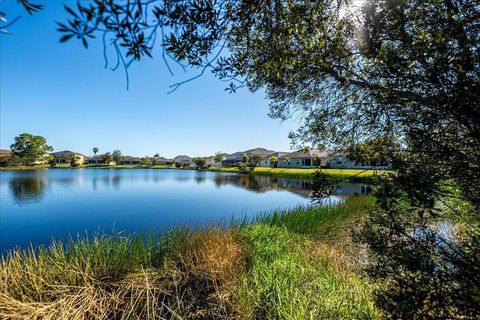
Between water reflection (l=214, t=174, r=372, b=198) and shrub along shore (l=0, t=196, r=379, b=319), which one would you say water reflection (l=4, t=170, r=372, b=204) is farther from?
shrub along shore (l=0, t=196, r=379, b=319)

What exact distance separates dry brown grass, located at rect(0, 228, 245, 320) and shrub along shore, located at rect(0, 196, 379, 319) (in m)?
0.02

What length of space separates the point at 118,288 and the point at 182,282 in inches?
45.7

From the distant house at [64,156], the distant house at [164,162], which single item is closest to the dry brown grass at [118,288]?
the distant house at [164,162]

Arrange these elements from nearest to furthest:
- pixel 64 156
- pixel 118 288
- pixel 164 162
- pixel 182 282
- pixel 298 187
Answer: pixel 118 288, pixel 182 282, pixel 298 187, pixel 64 156, pixel 164 162

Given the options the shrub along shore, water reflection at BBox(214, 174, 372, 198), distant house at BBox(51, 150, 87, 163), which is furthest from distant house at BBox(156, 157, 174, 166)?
the shrub along shore

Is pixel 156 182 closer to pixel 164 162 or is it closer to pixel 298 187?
pixel 298 187

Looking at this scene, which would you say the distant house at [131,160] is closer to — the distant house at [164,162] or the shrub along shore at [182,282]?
the distant house at [164,162]

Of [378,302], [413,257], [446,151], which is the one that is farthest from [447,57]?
[378,302]

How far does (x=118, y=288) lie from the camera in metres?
4.28

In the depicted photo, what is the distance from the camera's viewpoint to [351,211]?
1107 cm

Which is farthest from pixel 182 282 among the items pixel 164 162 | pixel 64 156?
pixel 64 156

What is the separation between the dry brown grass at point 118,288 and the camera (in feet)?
12.0

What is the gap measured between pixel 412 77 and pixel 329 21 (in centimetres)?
225

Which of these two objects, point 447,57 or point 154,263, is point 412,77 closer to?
point 447,57
